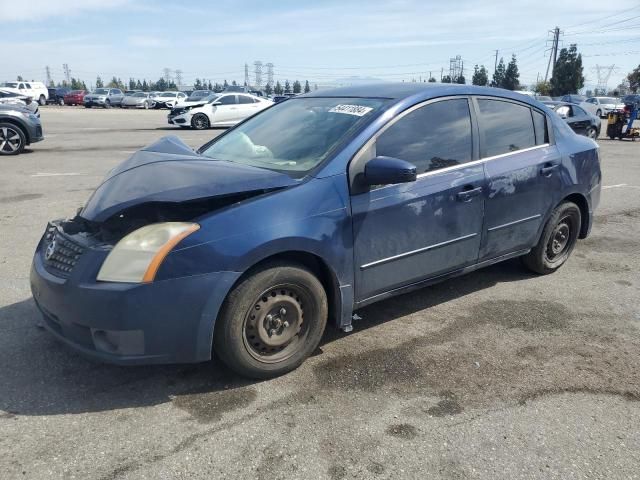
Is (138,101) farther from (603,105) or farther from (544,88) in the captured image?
(544,88)

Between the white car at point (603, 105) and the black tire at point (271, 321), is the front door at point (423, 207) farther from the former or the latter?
the white car at point (603, 105)

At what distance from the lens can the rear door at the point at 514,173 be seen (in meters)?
4.11

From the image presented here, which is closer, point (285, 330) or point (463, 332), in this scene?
point (285, 330)

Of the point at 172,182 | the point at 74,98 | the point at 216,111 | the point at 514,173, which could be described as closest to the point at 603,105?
the point at 216,111

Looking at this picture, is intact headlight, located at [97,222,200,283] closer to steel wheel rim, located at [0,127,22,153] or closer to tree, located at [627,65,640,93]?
steel wheel rim, located at [0,127,22,153]

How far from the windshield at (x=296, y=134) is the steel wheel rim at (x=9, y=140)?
10071 mm

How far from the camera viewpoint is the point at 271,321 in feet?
10.2

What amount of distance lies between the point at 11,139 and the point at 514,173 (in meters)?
11.8

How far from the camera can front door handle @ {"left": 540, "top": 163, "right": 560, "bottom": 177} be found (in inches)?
176

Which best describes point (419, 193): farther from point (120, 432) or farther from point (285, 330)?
point (120, 432)

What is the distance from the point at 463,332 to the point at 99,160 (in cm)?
1032

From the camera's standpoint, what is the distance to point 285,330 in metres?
3.18

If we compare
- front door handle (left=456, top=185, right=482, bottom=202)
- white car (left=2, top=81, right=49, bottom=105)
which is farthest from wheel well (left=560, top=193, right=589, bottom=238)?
white car (left=2, top=81, right=49, bottom=105)

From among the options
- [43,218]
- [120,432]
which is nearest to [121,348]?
[120,432]
